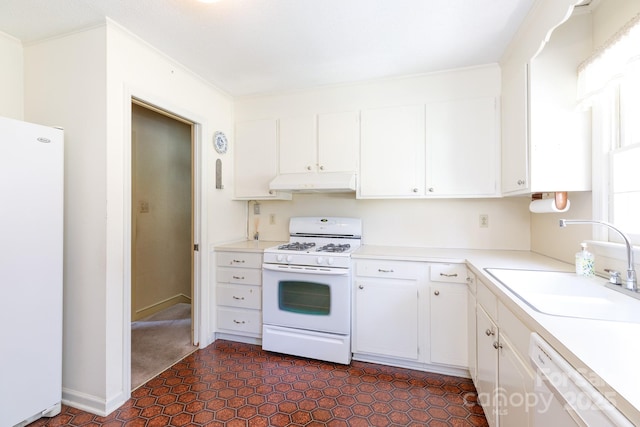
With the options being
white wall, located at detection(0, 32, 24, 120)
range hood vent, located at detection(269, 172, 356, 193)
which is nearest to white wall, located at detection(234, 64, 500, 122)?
range hood vent, located at detection(269, 172, 356, 193)

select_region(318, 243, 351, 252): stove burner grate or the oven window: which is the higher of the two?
select_region(318, 243, 351, 252): stove burner grate

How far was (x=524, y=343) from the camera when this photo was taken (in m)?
1.08

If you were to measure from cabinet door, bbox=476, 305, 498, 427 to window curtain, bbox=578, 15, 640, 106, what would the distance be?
4.25ft

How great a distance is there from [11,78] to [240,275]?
2.12 metres

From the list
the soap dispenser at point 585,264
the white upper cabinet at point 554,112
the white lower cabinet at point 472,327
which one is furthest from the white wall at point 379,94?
the white lower cabinet at point 472,327

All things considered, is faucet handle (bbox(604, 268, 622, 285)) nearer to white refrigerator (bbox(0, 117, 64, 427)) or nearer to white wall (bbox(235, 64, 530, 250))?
white wall (bbox(235, 64, 530, 250))

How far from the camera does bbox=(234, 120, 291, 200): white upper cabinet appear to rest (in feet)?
Result: 9.43

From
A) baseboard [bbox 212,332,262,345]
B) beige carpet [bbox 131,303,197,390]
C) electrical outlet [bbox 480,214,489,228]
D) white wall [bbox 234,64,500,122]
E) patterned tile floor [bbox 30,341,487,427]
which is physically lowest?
patterned tile floor [bbox 30,341,487,427]

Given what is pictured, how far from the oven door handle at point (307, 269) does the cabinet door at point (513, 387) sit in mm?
1156

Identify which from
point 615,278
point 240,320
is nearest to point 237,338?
point 240,320

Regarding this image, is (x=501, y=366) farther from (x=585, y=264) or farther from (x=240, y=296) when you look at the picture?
(x=240, y=296)

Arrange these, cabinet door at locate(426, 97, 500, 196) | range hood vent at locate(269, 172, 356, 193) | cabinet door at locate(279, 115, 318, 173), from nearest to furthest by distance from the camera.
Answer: cabinet door at locate(426, 97, 500, 196), range hood vent at locate(269, 172, 356, 193), cabinet door at locate(279, 115, 318, 173)

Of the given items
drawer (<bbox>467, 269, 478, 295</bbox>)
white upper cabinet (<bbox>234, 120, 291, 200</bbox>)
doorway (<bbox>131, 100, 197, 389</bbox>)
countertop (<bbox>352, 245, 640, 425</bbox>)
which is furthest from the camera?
doorway (<bbox>131, 100, 197, 389</bbox>)

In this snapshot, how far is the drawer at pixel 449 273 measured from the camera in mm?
2082
